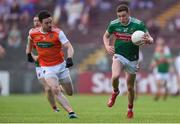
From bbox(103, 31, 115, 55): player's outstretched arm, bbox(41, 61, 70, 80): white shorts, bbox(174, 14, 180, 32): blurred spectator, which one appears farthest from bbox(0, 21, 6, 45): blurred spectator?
bbox(41, 61, 70, 80): white shorts

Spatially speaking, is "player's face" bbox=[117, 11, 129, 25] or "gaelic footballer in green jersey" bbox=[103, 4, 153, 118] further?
"gaelic footballer in green jersey" bbox=[103, 4, 153, 118]

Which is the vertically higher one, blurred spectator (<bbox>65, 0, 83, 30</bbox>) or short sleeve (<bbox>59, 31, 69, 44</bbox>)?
short sleeve (<bbox>59, 31, 69, 44</bbox>)

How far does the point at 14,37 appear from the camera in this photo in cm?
3884

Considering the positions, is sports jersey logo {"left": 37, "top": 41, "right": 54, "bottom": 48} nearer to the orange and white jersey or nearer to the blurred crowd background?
the orange and white jersey

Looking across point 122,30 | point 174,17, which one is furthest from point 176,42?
point 122,30

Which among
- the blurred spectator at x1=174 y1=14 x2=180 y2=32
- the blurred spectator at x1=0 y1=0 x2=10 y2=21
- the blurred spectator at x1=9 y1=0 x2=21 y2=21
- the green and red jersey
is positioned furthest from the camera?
the blurred spectator at x1=0 y1=0 x2=10 y2=21

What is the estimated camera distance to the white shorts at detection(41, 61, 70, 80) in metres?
17.6

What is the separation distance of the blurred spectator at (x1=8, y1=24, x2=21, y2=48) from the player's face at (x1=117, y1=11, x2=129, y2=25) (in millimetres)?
20214

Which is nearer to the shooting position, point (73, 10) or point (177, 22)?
point (177, 22)

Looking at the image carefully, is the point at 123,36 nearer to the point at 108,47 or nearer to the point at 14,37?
the point at 108,47

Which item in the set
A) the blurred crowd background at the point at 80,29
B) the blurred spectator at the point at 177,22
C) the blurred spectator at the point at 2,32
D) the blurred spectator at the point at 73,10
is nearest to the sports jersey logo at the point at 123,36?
the blurred crowd background at the point at 80,29

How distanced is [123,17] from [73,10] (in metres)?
24.7

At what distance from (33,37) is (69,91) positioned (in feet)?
5.12

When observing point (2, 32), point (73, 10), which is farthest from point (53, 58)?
point (73, 10)
